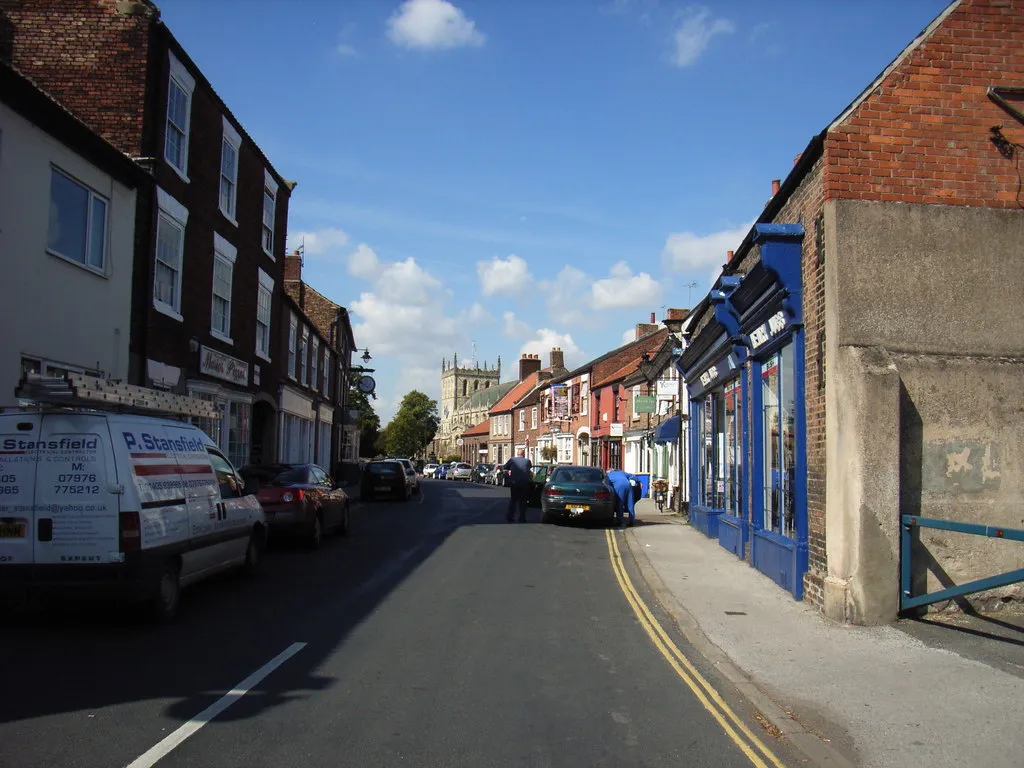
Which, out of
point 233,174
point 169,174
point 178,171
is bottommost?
point 169,174

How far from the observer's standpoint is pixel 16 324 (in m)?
12.4

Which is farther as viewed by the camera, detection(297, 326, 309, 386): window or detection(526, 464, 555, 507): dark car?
detection(297, 326, 309, 386): window

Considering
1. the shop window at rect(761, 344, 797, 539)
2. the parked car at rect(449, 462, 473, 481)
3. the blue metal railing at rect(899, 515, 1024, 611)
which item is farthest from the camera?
the parked car at rect(449, 462, 473, 481)

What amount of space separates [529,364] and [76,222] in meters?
60.8

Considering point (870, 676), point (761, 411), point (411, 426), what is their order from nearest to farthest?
1. point (870, 676)
2. point (761, 411)
3. point (411, 426)

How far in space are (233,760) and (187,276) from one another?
15.1m

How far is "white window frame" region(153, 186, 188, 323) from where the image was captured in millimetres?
16594

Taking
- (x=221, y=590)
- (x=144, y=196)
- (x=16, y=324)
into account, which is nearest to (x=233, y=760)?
(x=221, y=590)

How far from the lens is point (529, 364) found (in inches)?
2928

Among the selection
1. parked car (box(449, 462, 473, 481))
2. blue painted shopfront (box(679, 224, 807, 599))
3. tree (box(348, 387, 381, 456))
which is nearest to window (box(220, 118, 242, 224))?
blue painted shopfront (box(679, 224, 807, 599))

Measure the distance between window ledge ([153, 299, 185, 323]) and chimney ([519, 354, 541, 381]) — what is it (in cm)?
5648

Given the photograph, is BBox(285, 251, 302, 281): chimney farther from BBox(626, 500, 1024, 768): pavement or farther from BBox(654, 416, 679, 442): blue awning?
BBox(626, 500, 1024, 768): pavement

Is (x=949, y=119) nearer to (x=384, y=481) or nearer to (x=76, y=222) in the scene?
(x=76, y=222)

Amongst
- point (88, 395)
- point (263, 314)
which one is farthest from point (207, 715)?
point (263, 314)
